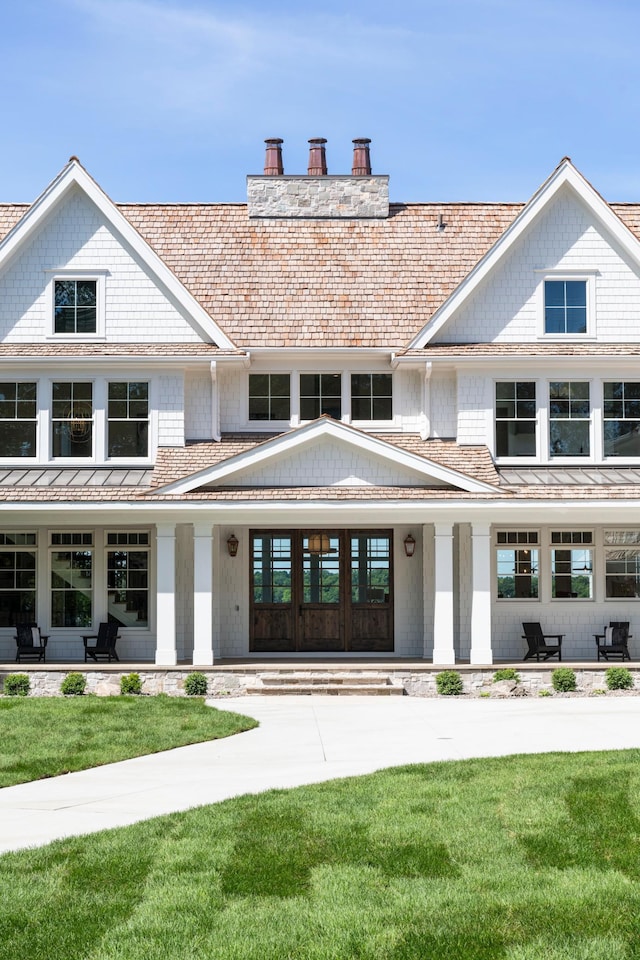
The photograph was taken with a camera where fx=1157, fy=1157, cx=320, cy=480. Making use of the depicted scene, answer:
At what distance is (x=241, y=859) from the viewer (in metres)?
8.47

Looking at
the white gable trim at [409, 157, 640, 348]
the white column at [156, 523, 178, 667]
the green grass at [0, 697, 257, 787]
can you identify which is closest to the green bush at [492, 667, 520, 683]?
the green grass at [0, 697, 257, 787]

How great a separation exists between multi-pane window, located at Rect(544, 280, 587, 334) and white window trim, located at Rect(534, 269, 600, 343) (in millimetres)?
84

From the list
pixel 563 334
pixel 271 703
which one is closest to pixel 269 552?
pixel 271 703

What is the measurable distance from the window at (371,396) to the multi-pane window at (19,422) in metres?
6.40

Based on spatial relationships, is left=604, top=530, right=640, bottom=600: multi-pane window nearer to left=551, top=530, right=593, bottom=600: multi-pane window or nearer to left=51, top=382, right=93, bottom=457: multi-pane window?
left=551, top=530, right=593, bottom=600: multi-pane window

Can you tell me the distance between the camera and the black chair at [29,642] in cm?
2181

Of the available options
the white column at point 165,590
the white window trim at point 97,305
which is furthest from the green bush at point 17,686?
the white window trim at point 97,305

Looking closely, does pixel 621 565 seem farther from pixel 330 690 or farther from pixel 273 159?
pixel 273 159

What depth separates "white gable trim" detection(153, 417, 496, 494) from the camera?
20.5 meters

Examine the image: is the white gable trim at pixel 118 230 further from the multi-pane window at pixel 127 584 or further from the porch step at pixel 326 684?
the porch step at pixel 326 684

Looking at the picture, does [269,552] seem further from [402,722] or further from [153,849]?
[153,849]

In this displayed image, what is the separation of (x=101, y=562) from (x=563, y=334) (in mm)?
10229

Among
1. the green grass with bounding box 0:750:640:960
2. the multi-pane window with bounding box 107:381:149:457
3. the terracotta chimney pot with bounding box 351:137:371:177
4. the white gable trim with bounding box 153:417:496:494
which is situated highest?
the terracotta chimney pot with bounding box 351:137:371:177

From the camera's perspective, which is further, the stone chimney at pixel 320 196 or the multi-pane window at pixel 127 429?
the stone chimney at pixel 320 196
